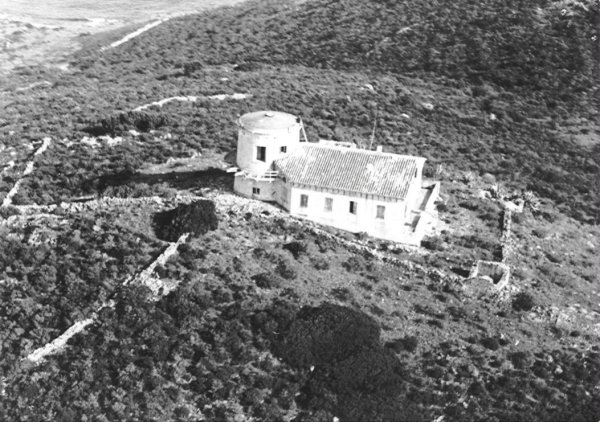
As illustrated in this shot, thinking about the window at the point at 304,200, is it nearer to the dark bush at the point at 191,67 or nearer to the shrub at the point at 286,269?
the shrub at the point at 286,269

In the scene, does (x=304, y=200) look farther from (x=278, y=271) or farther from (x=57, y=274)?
(x=57, y=274)

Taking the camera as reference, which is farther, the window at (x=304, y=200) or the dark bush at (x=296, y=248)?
the window at (x=304, y=200)

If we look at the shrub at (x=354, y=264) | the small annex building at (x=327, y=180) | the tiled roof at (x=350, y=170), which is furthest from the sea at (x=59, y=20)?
the shrub at (x=354, y=264)

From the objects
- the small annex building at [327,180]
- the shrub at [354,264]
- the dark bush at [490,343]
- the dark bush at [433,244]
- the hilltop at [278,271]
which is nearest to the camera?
the hilltop at [278,271]

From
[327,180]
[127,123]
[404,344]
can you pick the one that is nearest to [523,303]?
[404,344]

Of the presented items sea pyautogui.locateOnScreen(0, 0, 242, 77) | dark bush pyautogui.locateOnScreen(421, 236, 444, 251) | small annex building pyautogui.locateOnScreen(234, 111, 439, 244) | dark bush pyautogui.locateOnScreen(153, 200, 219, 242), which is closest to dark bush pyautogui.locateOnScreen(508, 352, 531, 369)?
dark bush pyautogui.locateOnScreen(421, 236, 444, 251)
